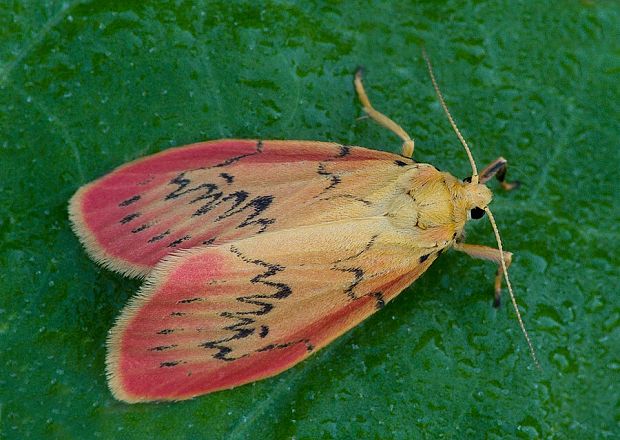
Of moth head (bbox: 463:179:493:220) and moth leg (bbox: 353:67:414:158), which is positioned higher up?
moth leg (bbox: 353:67:414:158)

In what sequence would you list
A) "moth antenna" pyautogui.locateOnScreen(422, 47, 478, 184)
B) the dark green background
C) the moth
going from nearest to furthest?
the moth, the dark green background, "moth antenna" pyautogui.locateOnScreen(422, 47, 478, 184)

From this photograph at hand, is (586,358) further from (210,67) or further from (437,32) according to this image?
(210,67)

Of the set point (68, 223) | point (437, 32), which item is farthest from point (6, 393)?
point (437, 32)

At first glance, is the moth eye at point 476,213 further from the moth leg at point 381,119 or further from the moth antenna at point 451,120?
the moth leg at point 381,119

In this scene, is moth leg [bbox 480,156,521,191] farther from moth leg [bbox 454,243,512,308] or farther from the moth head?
moth leg [bbox 454,243,512,308]

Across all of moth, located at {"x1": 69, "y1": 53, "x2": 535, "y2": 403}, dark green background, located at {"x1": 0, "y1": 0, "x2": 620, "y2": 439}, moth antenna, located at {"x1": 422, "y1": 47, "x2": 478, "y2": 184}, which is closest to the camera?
moth, located at {"x1": 69, "y1": 53, "x2": 535, "y2": 403}

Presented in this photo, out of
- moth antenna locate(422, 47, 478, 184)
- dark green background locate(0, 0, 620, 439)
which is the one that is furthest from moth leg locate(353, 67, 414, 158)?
moth antenna locate(422, 47, 478, 184)
